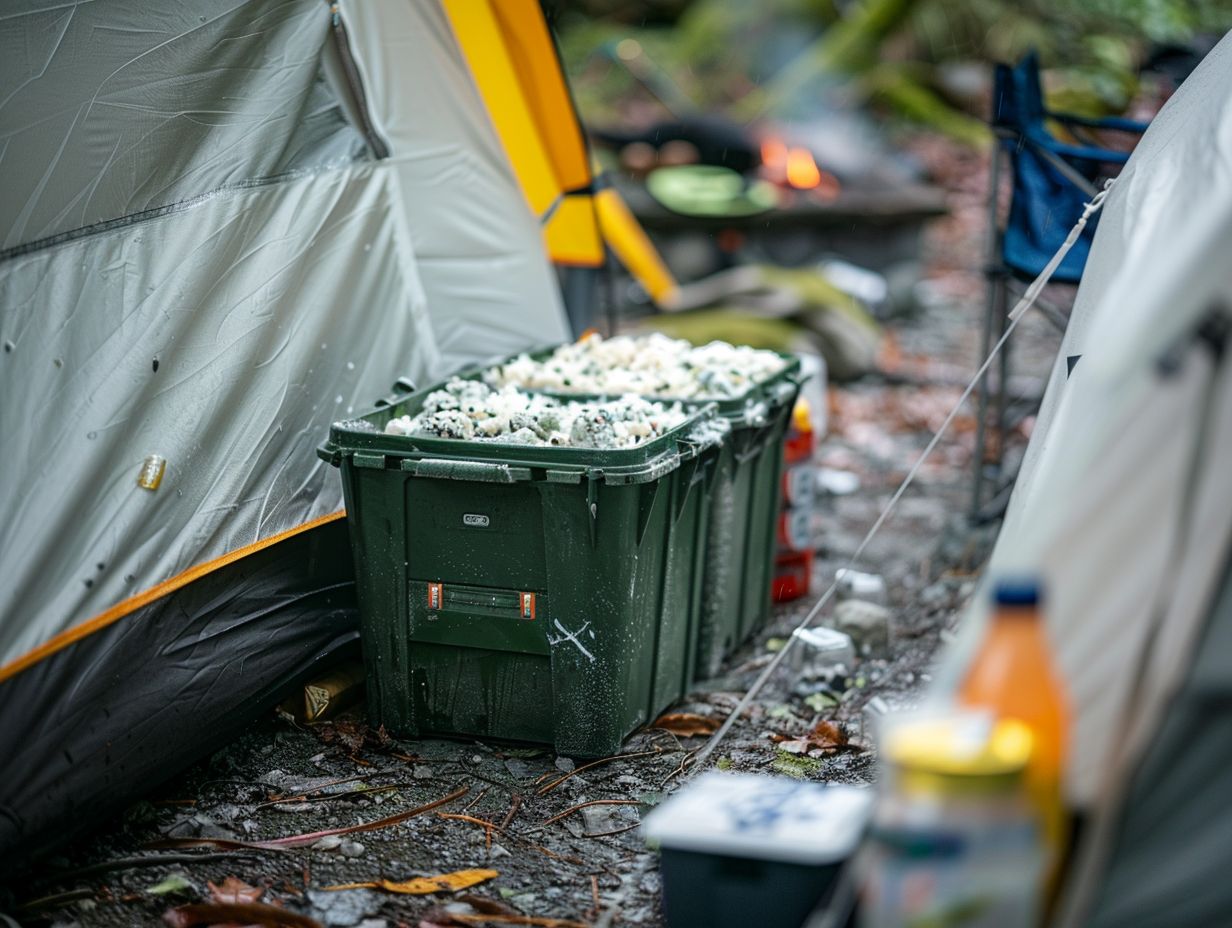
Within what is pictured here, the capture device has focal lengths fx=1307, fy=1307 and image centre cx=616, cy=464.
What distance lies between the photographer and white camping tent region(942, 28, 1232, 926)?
2260 mm

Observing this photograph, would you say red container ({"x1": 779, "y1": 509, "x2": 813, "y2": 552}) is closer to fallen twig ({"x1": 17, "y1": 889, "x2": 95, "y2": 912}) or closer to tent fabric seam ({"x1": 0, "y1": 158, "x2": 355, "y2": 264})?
tent fabric seam ({"x1": 0, "y1": 158, "x2": 355, "y2": 264})

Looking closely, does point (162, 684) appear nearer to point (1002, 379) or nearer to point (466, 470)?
point (466, 470)

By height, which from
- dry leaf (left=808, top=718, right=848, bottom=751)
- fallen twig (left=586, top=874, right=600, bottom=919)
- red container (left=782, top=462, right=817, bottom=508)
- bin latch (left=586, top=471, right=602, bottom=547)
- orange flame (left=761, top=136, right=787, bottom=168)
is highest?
orange flame (left=761, top=136, right=787, bottom=168)

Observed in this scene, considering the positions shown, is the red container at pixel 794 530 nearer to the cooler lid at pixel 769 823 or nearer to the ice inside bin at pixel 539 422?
the ice inside bin at pixel 539 422

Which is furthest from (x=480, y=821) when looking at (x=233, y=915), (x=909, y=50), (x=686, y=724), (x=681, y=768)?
(x=909, y=50)

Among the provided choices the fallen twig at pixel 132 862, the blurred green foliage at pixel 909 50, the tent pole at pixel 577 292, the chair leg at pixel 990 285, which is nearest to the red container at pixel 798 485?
the chair leg at pixel 990 285

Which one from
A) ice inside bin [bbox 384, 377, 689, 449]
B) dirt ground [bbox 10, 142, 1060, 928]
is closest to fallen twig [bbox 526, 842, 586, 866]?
dirt ground [bbox 10, 142, 1060, 928]

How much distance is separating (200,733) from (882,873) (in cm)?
229

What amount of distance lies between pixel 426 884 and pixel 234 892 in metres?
0.48

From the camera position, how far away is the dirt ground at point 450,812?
10.7 feet

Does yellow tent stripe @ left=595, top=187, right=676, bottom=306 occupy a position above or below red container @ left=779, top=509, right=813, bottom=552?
above

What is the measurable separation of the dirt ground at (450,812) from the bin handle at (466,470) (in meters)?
0.93

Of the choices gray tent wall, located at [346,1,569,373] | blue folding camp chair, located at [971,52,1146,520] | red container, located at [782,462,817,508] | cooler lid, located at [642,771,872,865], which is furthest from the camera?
red container, located at [782,462,817,508]

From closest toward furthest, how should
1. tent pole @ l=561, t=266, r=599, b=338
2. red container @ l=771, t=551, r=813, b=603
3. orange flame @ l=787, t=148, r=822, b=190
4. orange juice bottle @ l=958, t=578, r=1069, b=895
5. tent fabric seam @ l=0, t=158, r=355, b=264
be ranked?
orange juice bottle @ l=958, t=578, r=1069, b=895
tent fabric seam @ l=0, t=158, r=355, b=264
red container @ l=771, t=551, r=813, b=603
tent pole @ l=561, t=266, r=599, b=338
orange flame @ l=787, t=148, r=822, b=190
